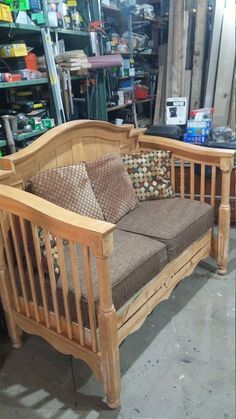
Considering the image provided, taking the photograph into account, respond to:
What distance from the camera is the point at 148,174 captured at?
6.33 ft

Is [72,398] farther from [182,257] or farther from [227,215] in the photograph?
[227,215]

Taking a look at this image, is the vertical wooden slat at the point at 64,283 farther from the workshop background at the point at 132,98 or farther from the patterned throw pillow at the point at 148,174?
the patterned throw pillow at the point at 148,174

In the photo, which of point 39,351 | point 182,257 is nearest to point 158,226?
point 182,257

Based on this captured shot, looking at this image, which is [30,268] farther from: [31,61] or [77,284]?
[31,61]

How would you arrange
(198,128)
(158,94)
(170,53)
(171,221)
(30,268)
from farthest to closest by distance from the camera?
1. (158,94)
2. (170,53)
3. (198,128)
4. (171,221)
5. (30,268)

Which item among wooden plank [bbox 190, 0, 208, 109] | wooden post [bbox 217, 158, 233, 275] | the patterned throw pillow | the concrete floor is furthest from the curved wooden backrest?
wooden plank [bbox 190, 0, 208, 109]

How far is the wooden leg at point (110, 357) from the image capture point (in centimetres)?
112

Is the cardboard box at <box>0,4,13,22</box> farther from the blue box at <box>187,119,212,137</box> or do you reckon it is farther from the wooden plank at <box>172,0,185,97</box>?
the wooden plank at <box>172,0,185,97</box>

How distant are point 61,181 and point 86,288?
517 millimetres

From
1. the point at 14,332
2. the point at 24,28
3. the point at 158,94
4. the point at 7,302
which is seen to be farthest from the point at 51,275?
the point at 158,94

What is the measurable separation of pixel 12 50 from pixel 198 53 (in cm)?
183

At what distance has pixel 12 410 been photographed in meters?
1.27

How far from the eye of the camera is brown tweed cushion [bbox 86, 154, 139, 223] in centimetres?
168

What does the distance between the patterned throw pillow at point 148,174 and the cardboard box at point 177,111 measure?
33.4 inches
